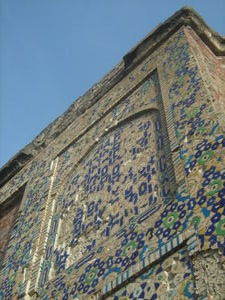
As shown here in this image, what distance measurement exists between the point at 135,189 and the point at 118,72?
8.18 ft

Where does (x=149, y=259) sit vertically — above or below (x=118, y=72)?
below

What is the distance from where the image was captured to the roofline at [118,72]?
538cm

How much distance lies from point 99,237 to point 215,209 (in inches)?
46.7

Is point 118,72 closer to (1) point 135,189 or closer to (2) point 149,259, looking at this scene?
(1) point 135,189

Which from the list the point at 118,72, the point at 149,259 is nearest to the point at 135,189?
the point at 149,259

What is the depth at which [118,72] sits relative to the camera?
5.96m

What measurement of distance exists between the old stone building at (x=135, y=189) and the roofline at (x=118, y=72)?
16mm

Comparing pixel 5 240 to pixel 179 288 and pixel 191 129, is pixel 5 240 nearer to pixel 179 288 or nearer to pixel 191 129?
pixel 191 129

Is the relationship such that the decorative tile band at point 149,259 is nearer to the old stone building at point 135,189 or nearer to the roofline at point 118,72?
the old stone building at point 135,189

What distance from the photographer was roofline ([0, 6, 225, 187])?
5375 millimetres

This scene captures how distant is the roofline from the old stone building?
16 millimetres

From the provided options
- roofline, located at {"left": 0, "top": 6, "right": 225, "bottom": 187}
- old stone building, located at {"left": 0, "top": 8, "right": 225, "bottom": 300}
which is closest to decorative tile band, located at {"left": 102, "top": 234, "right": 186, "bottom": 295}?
old stone building, located at {"left": 0, "top": 8, "right": 225, "bottom": 300}

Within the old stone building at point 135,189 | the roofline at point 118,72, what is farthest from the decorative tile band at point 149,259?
the roofline at point 118,72

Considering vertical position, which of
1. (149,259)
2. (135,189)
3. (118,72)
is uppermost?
(118,72)
